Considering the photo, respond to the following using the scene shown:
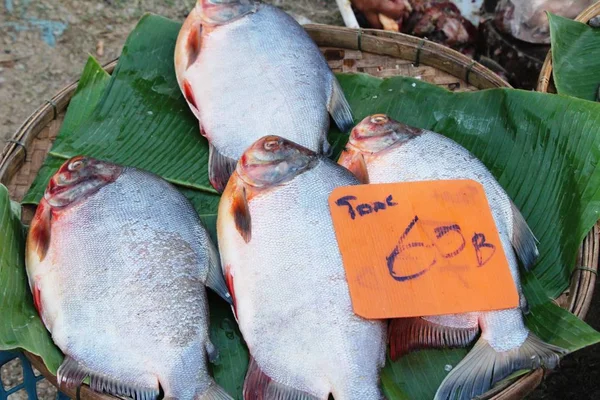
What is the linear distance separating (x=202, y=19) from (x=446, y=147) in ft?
3.41

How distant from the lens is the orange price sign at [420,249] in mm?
1669

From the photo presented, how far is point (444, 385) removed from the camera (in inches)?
63.0

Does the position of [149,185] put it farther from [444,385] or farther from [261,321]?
[444,385]

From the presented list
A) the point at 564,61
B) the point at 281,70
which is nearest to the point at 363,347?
the point at 281,70

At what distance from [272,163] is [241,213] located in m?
0.17

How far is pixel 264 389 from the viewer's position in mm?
1621

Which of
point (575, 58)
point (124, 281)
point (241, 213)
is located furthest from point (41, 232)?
point (575, 58)

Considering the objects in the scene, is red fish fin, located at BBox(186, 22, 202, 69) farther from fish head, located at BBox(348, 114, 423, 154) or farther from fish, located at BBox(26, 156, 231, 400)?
fish head, located at BBox(348, 114, 423, 154)

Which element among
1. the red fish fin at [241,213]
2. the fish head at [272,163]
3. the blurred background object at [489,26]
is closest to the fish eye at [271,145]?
the fish head at [272,163]

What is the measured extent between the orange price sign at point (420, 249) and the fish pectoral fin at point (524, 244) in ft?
0.38

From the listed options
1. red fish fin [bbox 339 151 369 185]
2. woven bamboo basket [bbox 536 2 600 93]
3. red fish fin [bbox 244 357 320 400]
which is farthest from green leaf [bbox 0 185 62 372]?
woven bamboo basket [bbox 536 2 600 93]

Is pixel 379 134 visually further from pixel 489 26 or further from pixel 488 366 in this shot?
pixel 489 26

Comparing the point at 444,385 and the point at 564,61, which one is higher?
the point at 564,61

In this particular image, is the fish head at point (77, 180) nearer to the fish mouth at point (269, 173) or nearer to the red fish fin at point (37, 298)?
the red fish fin at point (37, 298)
